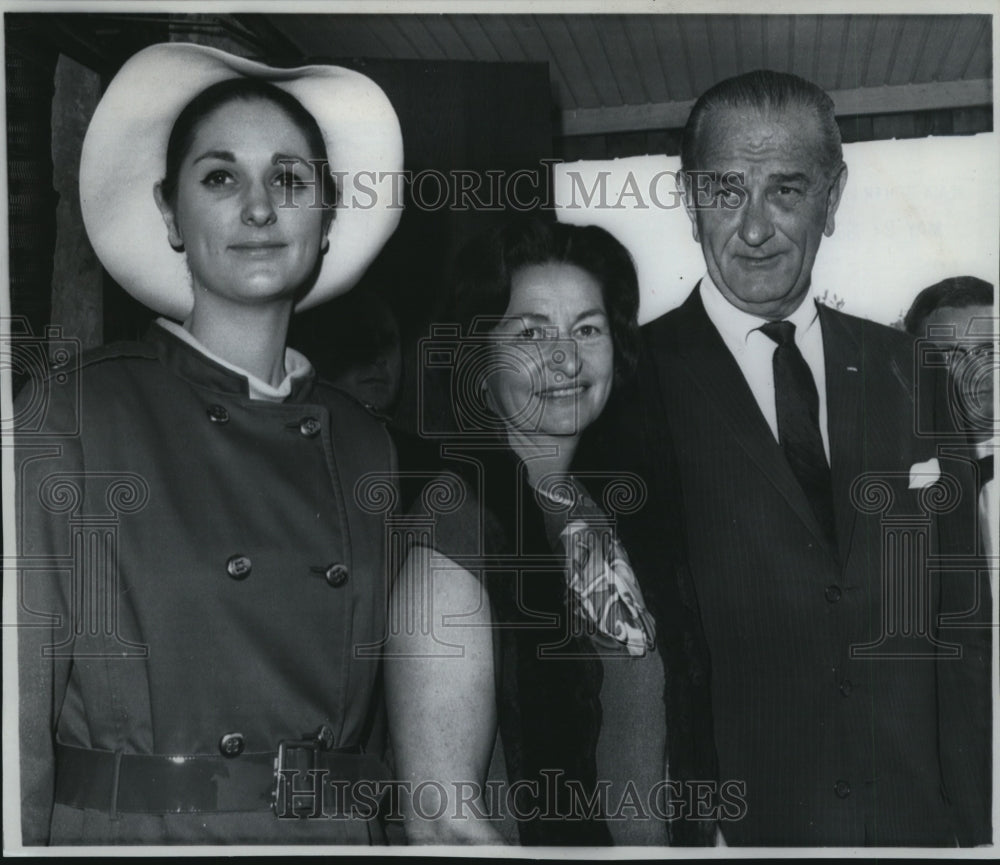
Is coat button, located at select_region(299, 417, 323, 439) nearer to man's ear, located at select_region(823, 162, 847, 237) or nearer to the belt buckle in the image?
the belt buckle

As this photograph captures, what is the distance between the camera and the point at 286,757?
8.86 ft

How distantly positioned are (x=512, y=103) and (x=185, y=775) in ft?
6.08

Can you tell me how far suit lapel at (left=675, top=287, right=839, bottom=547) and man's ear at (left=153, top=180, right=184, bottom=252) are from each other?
4.18ft

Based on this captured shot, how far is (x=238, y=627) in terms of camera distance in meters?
2.75

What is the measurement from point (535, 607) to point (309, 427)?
2.34ft

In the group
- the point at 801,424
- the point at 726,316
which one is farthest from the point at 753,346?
the point at 801,424

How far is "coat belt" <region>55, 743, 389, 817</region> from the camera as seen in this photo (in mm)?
2633

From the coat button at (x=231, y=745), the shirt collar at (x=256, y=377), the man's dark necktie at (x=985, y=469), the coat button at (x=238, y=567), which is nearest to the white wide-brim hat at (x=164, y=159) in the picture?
the shirt collar at (x=256, y=377)

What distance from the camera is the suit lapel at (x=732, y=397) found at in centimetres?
302

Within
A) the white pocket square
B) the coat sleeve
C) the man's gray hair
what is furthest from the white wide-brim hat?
the white pocket square

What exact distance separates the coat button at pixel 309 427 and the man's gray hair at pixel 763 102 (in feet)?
3.84

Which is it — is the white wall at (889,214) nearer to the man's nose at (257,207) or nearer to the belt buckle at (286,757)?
the man's nose at (257,207)

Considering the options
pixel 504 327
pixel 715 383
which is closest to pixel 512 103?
pixel 504 327

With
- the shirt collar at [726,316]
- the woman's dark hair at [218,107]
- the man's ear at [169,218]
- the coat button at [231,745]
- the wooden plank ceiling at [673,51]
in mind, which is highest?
the wooden plank ceiling at [673,51]
